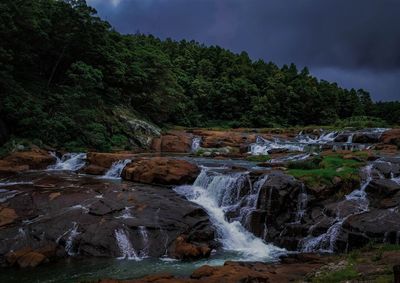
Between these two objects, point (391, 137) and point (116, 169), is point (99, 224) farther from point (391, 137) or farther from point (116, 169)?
point (391, 137)

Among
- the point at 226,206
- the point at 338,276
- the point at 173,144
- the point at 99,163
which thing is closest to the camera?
the point at 338,276

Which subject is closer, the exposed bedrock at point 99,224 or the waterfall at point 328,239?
the exposed bedrock at point 99,224

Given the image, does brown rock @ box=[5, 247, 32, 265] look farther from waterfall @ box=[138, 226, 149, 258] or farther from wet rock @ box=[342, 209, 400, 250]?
wet rock @ box=[342, 209, 400, 250]

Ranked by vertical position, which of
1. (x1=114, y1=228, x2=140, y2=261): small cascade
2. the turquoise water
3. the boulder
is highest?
the boulder

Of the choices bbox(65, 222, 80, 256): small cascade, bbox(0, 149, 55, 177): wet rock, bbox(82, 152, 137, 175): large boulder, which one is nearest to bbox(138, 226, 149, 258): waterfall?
bbox(65, 222, 80, 256): small cascade

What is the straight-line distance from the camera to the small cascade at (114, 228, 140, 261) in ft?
53.1

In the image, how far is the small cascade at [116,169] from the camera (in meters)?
26.9

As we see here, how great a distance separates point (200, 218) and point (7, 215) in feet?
27.5

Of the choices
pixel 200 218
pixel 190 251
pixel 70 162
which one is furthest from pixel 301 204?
pixel 70 162

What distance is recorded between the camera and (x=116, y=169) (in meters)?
27.3

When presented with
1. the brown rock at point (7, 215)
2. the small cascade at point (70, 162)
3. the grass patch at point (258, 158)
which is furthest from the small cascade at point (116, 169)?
the grass patch at point (258, 158)

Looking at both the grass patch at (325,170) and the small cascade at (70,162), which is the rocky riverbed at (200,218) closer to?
the grass patch at (325,170)

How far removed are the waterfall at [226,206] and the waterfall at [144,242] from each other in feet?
10.6

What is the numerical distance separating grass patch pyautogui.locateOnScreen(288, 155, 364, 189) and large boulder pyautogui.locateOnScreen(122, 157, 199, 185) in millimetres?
5799
